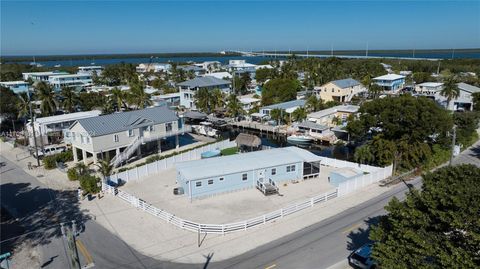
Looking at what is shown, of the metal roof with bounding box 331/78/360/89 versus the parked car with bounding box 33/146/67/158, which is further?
the metal roof with bounding box 331/78/360/89

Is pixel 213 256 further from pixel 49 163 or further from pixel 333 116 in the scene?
pixel 333 116

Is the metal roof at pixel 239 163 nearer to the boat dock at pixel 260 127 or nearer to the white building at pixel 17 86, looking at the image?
the boat dock at pixel 260 127

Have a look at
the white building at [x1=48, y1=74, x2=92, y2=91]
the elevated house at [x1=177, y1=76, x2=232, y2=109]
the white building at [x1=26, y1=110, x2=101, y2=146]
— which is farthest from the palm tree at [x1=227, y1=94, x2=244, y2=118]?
the white building at [x1=48, y1=74, x2=92, y2=91]

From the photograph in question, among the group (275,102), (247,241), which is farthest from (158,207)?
(275,102)

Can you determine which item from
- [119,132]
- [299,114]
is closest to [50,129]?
[119,132]

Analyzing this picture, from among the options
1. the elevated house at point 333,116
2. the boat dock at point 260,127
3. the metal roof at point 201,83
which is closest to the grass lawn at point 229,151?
the boat dock at point 260,127

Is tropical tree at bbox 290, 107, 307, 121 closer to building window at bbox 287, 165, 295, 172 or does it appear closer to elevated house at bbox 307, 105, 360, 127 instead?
elevated house at bbox 307, 105, 360, 127

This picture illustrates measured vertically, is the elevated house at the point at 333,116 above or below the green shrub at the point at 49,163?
above
